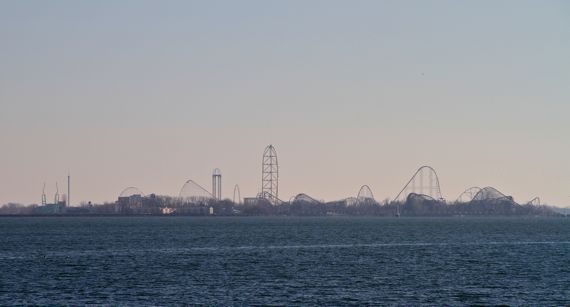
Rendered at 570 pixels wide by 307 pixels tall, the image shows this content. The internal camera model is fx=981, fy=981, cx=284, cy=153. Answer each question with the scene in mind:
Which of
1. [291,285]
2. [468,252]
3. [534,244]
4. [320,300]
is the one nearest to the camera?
[320,300]

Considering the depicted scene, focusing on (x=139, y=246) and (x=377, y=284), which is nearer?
(x=377, y=284)

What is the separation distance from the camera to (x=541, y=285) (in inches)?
2717

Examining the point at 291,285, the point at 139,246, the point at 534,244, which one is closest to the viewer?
the point at 291,285

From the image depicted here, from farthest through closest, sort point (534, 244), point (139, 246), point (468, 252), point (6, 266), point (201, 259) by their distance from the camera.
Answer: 1. point (534, 244)
2. point (139, 246)
3. point (468, 252)
4. point (201, 259)
5. point (6, 266)

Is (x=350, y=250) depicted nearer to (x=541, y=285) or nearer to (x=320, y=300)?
(x=541, y=285)

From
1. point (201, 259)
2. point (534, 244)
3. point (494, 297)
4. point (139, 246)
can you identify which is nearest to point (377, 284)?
point (494, 297)

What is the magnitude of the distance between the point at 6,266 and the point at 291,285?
29.6m

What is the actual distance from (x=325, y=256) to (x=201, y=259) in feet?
43.3

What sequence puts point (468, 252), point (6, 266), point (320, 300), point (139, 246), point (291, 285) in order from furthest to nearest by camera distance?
point (139, 246), point (468, 252), point (6, 266), point (291, 285), point (320, 300)

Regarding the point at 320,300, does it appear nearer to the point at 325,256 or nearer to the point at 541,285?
the point at 541,285

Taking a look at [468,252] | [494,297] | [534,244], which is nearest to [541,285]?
[494,297]

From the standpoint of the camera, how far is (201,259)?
94.7 m

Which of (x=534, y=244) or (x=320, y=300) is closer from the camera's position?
(x=320, y=300)

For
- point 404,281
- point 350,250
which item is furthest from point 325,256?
point 404,281
